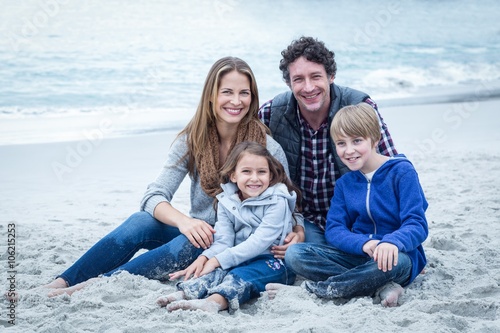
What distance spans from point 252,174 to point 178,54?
1367 cm

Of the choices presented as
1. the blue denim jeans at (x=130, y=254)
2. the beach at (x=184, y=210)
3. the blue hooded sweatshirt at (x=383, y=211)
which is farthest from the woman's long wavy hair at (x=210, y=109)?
the beach at (x=184, y=210)

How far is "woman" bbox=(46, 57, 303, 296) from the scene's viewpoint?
3.37 m

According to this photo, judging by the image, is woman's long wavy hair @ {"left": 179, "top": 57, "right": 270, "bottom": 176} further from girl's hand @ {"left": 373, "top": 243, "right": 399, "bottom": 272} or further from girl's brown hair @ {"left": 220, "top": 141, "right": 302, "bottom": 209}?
girl's hand @ {"left": 373, "top": 243, "right": 399, "bottom": 272}

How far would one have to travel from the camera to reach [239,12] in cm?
2373

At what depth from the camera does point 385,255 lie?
112 inches

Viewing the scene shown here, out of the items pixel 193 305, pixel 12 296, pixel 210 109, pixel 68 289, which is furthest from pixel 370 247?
pixel 12 296

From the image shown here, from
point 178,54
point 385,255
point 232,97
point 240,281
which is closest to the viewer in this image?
point 385,255

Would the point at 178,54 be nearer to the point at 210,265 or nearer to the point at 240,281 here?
the point at 210,265

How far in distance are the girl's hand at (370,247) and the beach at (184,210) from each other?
0.75 feet

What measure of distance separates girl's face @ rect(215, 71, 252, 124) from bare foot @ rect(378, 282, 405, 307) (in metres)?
1.28

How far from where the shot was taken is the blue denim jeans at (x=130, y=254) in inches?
132

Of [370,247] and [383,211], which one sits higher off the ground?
[383,211]

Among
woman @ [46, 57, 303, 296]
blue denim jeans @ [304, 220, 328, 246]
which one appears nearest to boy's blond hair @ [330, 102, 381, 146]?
woman @ [46, 57, 303, 296]

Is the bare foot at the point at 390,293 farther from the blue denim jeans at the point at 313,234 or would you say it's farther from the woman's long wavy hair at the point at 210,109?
the woman's long wavy hair at the point at 210,109
